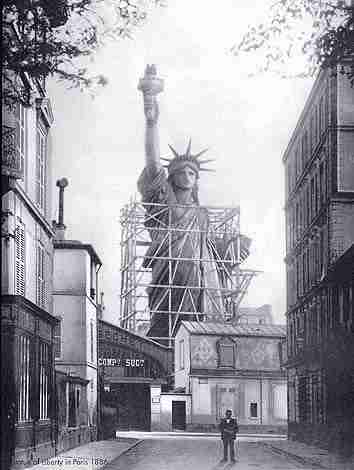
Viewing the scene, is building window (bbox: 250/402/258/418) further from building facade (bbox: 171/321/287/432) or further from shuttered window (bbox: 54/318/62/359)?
shuttered window (bbox: 54/318/62/359)

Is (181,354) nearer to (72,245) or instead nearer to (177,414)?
(177,414)

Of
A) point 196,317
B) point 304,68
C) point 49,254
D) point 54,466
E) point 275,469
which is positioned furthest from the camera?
point 196,317

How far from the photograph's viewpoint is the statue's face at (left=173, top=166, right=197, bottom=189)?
5455 cm

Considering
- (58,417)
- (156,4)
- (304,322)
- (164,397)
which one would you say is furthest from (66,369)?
(164,397)

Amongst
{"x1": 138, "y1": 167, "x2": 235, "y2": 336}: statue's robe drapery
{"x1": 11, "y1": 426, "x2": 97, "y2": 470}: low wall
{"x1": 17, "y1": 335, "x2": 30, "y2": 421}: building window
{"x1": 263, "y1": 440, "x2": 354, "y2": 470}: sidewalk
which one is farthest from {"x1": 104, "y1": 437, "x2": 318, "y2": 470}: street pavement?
{"x1": 138, "y1": 167, "x2": 235, "y2": 336}: statue's robe drapery

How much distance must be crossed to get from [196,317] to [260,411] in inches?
333

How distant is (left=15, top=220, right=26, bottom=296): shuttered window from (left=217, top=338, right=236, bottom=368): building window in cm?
3121

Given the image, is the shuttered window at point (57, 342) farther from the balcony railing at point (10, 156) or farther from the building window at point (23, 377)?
the balcony railing at point (10, 156)

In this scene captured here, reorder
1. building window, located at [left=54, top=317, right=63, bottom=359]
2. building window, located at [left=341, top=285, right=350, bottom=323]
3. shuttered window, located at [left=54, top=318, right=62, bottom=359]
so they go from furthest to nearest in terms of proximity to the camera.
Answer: building window, located at [left=54, top=317, right=63, bottom=359]
shuttered window, located at [left=54, top=318, right=62, bottom=359]
building window, located at [left=341, top=285, right=350, bottom=323]

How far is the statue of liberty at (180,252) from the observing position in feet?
158

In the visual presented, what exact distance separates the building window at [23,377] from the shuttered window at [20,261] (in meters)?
0.90

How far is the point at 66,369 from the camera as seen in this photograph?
92.5ft

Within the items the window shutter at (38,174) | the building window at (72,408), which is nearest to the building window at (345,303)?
the building window at (72,408)

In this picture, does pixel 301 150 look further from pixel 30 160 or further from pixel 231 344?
pixel 231 344
